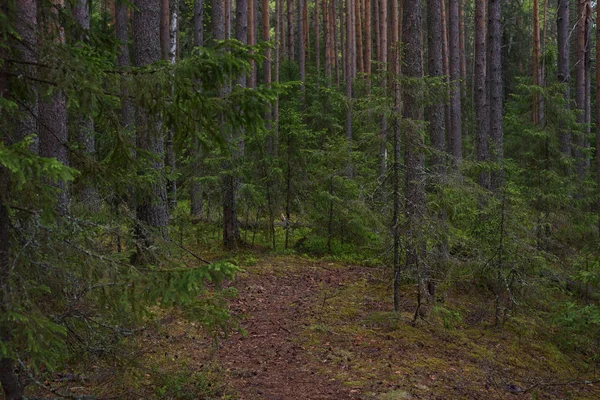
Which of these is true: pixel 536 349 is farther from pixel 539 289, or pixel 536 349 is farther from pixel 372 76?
pixel 372 76

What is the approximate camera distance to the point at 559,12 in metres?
19.2

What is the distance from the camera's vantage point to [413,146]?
778 cm

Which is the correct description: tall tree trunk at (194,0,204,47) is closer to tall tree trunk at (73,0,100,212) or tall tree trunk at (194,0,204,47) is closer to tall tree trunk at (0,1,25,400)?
tall tree trunk at (73,0,100,212)

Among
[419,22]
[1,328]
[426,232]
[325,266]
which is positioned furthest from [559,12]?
[1,328]

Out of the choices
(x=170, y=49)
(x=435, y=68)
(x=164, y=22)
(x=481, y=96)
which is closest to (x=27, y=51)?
(x=435, y=68)

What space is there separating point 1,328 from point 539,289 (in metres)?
8.16

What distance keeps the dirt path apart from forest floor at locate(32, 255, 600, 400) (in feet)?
0.05

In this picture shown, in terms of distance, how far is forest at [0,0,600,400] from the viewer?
3678 millimetres

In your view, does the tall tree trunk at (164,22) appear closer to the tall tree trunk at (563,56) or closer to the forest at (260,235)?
the forest at (260,235)

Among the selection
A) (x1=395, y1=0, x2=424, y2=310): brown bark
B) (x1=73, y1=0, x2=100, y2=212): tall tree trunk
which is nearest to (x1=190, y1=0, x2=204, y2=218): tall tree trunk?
(x1=73, y1=0, x2=100, y2=212): tall tree trunk

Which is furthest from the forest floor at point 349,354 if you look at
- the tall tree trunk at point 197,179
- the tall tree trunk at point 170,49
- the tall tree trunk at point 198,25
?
the tall tree trunk at point 198,25

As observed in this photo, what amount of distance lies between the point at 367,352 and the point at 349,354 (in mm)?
277

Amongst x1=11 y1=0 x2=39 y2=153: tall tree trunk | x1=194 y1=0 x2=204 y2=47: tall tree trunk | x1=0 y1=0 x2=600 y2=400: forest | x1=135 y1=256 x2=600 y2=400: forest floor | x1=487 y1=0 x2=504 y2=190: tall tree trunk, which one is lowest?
x1=135 y1=256 x2=600 y2=400: forest floor

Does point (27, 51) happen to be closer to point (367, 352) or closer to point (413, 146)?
point (413, 146)
